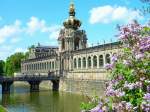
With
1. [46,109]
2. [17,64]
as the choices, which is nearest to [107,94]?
[46,109]

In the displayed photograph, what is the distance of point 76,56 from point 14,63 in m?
80.4

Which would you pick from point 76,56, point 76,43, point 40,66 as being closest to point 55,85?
point 76,56

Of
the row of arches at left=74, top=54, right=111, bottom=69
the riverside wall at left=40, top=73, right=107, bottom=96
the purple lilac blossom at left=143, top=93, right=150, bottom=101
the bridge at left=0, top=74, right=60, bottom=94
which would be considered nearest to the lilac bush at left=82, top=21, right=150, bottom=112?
the purple lilac blossom at left=143, top=93, right=150, bottom=101

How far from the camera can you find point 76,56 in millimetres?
88438

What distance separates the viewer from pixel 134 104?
938 centimetres

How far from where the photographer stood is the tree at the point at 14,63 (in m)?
162

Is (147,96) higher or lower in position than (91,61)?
lower

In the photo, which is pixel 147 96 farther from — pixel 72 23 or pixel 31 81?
pixel 72 23

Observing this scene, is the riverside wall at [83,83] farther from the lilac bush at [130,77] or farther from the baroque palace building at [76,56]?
the lilac bush at [130,77]

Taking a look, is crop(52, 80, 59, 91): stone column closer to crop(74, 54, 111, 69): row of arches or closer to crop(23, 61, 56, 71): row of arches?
crop(74, 54, 111, 69): row of arches

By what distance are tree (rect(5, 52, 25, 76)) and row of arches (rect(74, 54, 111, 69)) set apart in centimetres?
7651

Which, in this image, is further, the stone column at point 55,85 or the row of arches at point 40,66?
the row of arches at point 40,66

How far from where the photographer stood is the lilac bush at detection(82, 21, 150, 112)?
30.5 feet

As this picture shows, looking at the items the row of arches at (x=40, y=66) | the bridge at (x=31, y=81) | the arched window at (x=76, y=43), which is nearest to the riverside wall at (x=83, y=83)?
the bridge at (x=31, y=81)
